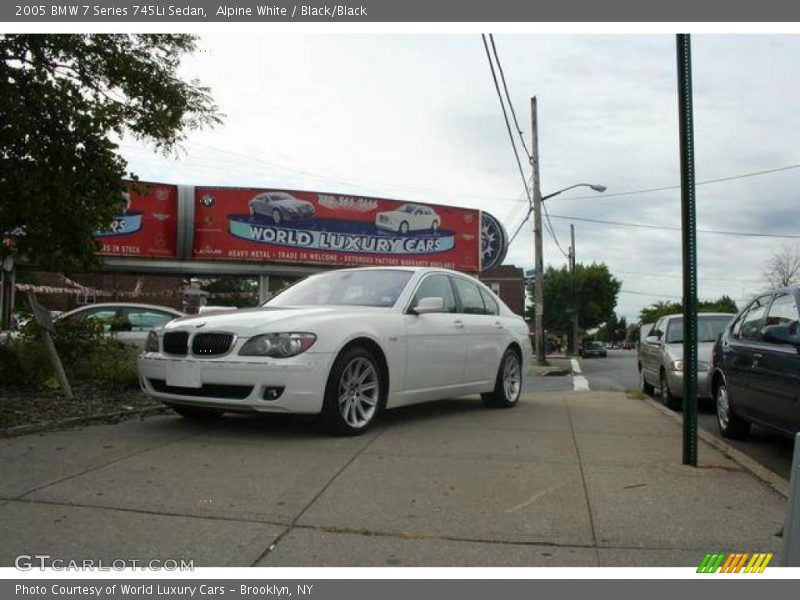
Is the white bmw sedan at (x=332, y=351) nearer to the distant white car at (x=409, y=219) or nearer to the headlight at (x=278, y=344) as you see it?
the headlight at (x=278, y=344)

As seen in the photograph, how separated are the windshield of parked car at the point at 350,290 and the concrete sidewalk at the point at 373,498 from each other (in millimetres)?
1208

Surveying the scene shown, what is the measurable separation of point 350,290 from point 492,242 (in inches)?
769

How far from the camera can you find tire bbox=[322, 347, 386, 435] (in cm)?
583

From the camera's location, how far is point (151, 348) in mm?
6434

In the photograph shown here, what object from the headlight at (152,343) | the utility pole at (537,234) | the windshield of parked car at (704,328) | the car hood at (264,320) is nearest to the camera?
the car hood at (264,320)

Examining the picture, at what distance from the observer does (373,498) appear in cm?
432

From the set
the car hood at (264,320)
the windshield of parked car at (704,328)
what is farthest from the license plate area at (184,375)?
the windshield of parked car at (704,328)

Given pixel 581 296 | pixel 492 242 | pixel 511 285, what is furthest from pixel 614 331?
pixel 492 242

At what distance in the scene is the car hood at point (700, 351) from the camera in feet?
32.2

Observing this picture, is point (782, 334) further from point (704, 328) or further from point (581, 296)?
point (581, 296)

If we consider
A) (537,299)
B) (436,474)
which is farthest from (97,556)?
(537,299)

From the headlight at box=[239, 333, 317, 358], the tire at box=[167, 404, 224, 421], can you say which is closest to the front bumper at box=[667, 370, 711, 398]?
the headlight at box=[239, 333, 317, 358]

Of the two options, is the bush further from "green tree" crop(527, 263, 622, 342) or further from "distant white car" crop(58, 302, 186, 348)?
"green tree" crop(527, 263, 622, 342)

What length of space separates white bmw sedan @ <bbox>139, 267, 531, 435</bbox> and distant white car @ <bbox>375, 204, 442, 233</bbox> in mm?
16881
